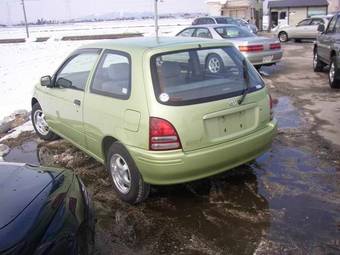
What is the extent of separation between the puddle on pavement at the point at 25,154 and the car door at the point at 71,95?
68 centimetres

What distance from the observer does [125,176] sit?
436 centimetres

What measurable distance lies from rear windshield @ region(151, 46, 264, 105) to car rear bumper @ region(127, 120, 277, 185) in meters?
0.49

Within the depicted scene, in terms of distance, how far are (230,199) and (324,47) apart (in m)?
7.91

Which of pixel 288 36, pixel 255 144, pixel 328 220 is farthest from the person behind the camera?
pixel 288 36

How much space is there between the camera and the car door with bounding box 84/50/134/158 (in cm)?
404

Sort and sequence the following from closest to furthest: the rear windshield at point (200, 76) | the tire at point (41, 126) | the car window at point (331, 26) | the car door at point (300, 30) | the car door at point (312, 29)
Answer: the rear windshield at point (200, 76) < the tire at point (41, 126) < the car window at point (331, 26) < the car door at point (312, 29) < the car door at point (300, 30)

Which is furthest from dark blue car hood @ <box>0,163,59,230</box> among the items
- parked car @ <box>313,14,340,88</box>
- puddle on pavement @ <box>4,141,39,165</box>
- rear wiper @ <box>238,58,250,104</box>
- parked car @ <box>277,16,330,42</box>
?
parked car @ <box>277,16,330,42</box>

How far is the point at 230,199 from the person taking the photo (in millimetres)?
4344

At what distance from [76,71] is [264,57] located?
7376 millimetres

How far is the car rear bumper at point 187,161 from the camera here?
3.78 m

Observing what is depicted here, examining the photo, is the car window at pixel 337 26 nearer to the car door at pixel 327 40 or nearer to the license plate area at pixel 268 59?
the car door at pixel 327 40

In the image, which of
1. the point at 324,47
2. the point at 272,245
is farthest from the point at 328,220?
the point at 324,47

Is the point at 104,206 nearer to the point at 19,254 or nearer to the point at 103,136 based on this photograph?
the point at 103,136

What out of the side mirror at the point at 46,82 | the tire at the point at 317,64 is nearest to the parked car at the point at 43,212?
the side mirror at the point at 46,82
